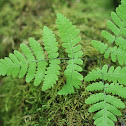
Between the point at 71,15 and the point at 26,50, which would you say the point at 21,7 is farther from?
the point at 26,50

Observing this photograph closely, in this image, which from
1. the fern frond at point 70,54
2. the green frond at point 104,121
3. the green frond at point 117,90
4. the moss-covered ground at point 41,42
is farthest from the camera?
the moss-covered ground at point 41,42

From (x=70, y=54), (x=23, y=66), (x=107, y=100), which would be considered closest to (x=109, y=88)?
(x=107, y=100)

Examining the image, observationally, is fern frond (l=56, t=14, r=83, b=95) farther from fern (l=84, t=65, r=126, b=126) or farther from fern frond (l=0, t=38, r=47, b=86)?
fern frond (l=0, t=38, r=47, b=86)

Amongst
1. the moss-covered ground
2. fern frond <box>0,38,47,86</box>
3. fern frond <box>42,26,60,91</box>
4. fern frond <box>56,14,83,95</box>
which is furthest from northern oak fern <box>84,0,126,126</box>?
fern frond <box>0,38,47,86</box>

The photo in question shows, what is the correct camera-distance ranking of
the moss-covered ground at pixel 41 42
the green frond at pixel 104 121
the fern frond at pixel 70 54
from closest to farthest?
the green frond at pixel 104 121
the fern frond at pixel 70 54
the moss-covered ground at pixel 41 42

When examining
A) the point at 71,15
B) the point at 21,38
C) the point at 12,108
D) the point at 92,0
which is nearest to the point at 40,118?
the point at 12,108

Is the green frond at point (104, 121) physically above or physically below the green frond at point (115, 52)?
below

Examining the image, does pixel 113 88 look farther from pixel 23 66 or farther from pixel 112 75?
pixel 23 66

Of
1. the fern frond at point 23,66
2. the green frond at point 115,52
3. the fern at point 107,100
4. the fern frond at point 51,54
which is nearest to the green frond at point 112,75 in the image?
Result: the fern at point 107,100

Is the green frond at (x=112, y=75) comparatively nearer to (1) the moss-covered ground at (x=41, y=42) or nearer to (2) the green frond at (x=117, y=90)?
(2) the green frond at (x=117, y=90)
